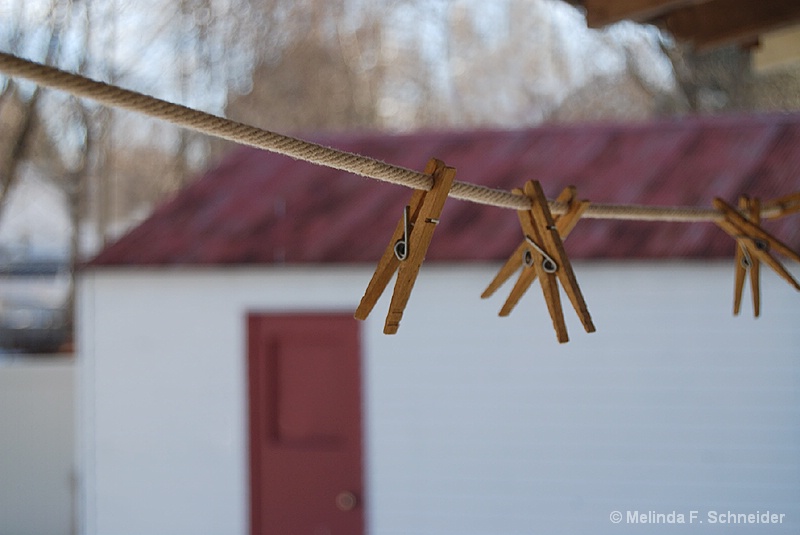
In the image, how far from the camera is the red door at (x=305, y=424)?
19.2 feet

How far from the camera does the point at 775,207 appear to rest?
136 inches

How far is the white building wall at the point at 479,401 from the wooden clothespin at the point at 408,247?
3.47m

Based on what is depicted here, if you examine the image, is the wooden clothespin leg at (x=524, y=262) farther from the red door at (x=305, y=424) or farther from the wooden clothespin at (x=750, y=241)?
the red door at (x=305, y=424)

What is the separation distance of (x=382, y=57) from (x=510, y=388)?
52.9 ft

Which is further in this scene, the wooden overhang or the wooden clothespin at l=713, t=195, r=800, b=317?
the wooden overhang

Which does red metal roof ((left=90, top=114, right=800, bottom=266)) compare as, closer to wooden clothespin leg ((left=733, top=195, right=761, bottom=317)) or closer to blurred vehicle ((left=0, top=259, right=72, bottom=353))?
wooden clothespin leg ((left=733, top=195, right=761, bottom=317))

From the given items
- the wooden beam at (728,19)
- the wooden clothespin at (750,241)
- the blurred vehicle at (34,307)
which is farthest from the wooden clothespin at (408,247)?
the blurred vehicle at (34,307)

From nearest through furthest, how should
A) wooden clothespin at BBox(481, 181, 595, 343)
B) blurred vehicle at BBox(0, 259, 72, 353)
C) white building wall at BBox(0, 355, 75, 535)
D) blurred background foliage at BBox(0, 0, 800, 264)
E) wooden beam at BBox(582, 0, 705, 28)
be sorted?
1. wooden clothespin at BBox(481, 181, 595, 343)
2. wooden beam at BBox(582, 0, 705, 28)
3. white building wall at BBox(0, 355, 75, 535)
4. blurred background foliage at BBox(0, 0, 800, 264)
5. blurred vehicle at BBox(0, 259, 72, 353)

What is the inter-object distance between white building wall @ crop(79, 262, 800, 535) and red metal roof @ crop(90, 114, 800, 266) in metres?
0.13

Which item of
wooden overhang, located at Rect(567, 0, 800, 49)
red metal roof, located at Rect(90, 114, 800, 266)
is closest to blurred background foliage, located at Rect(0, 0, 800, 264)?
red metal roof, located at Rect(90, 114, 800, 266)

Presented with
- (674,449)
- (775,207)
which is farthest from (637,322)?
(775,207)

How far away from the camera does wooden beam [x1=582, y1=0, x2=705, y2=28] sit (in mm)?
4090

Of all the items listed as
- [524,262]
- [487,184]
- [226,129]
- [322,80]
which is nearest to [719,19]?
[487,184]

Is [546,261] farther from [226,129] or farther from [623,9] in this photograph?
[623,9]
